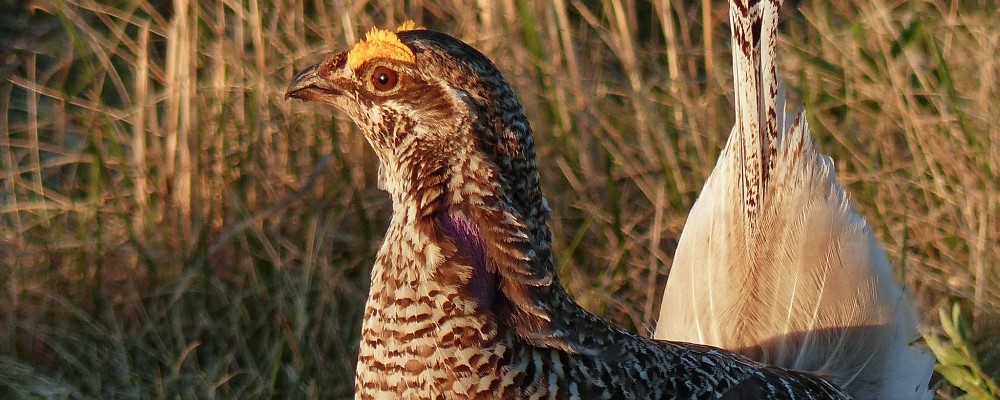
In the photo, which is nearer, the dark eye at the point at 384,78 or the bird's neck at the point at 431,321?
the bird's neck at the point at 431,321

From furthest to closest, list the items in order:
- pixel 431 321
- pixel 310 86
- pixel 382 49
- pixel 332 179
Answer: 1. pixel 332 179
2. pixel 310 86
3. pixel 382 49
4. pixel 431 321

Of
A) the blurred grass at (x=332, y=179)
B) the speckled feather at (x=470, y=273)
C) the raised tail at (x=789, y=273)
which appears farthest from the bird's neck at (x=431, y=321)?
the blurred grass at (x=332, y=179)

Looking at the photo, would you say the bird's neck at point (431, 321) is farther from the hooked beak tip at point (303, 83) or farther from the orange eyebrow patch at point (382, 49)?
the hooked beak tip at point (303, 83)

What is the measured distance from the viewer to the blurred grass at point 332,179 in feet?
13.7

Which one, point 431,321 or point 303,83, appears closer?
point 431,321

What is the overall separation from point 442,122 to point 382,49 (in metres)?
0.20

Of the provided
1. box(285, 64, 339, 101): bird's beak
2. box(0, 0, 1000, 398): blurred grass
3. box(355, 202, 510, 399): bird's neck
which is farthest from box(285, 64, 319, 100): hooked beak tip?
box(0, 0, 1000, 398): blurred grass

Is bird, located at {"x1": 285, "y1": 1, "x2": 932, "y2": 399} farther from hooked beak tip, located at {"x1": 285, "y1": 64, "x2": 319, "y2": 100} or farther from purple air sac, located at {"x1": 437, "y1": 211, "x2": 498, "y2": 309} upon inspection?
hooked beak tip, located at {"x1": 285, "y1": 64, "x2": 319, "y2": 100}

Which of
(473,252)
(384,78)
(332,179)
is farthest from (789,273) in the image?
(332,179)

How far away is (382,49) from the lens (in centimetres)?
262

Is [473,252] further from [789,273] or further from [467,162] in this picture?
[789,273]

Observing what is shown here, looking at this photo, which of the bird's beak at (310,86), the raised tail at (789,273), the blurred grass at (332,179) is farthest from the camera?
the blurred grass at (332,179)

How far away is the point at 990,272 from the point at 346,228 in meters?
2.04

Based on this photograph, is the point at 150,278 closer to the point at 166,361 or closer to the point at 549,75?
the point at 166,361
